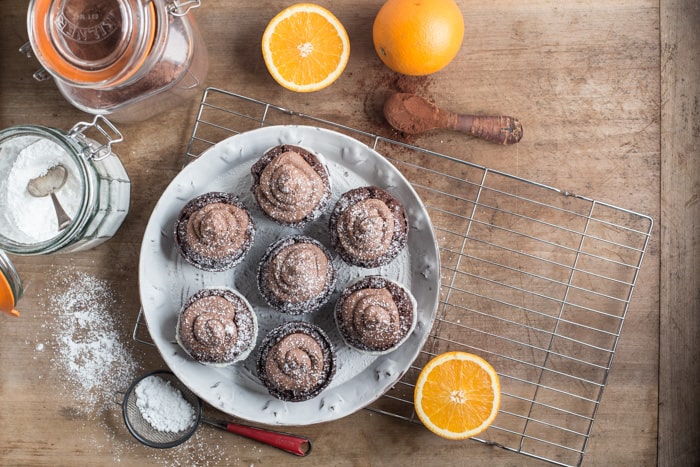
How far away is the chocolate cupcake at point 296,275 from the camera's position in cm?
247

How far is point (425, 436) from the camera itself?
2846 millimetres

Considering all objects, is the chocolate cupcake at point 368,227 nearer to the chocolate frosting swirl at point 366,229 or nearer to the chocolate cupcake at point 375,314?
the chocolate frosting swirl at point 366,229

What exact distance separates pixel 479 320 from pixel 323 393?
818 millimetres

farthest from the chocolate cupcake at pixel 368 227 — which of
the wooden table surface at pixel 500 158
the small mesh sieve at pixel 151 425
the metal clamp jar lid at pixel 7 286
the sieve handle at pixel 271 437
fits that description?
the metal clamp jar lid at pixel 7 286

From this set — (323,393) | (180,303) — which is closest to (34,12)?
(180,303)

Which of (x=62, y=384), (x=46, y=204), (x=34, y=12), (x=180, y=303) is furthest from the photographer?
(x=62, y=384)

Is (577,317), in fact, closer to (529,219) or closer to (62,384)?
(529,219)

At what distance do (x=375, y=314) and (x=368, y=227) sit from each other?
1.18 ft

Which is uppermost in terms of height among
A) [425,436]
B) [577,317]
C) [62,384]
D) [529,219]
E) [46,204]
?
[529,219]

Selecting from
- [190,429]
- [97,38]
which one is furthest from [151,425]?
[97,38]

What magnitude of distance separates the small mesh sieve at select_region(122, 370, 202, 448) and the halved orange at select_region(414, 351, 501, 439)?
1.04 metres

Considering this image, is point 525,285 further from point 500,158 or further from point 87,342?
point 87,342

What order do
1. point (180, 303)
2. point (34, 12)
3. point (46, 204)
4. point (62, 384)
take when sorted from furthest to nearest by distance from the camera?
point (62, 384)
point (180, 303)
point (46, 204)
point (34, 12)

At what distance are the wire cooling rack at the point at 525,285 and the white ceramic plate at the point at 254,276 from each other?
212 millimetres
